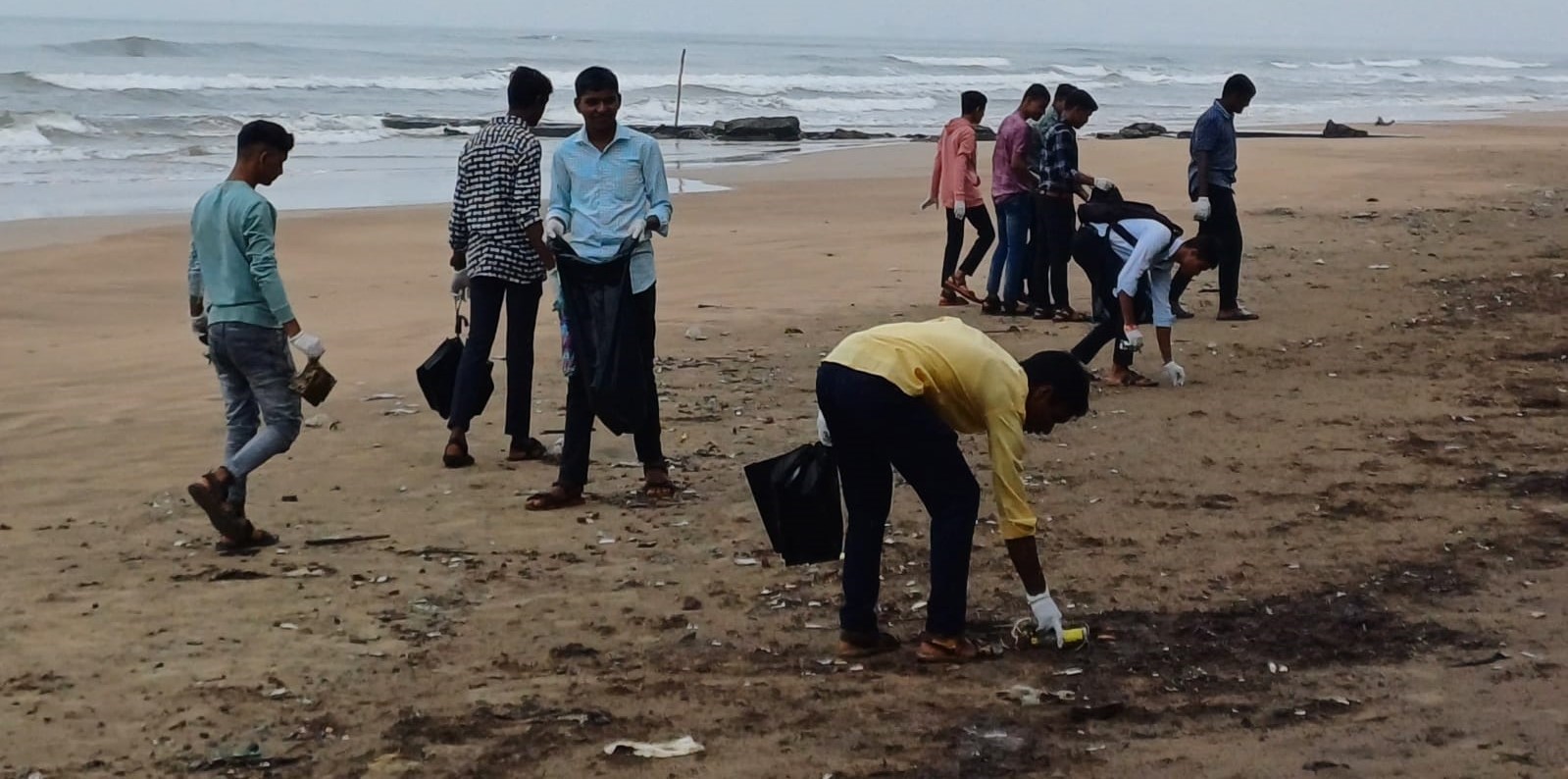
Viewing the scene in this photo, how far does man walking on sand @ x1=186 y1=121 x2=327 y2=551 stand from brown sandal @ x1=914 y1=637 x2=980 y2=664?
2437mm

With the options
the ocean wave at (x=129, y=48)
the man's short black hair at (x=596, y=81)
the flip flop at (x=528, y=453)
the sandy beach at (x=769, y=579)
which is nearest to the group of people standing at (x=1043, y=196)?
the sandy beach at (x=769, y=579)

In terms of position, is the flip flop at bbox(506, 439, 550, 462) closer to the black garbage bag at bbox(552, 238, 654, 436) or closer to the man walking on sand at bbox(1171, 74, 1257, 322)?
the black garbage bag at bbox(552, 238, 654, 436)

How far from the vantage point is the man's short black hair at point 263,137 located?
6.14 meters

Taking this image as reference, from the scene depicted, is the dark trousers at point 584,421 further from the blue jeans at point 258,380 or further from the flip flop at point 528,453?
the blue jeans at point 258,380

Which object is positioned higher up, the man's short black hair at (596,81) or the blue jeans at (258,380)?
the man's short black hair at (596,81)

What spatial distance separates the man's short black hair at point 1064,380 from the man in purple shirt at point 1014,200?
692 cm

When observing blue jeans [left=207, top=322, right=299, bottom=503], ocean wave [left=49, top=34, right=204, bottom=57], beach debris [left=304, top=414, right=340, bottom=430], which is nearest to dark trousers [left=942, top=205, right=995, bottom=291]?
beach debris [left=304, top=414, right=340, bottom=430]

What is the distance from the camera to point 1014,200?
38.6 ft

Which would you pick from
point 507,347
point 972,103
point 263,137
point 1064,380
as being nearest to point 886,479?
point 1064,380

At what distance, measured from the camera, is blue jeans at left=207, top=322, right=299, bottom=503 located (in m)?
6.25

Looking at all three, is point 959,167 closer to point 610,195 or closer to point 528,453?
point 528,453

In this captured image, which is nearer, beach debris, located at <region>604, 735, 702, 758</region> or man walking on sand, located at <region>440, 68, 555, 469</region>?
beach debris, located at <region>604, 735, 702, 758</region>

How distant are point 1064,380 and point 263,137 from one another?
3.04 meters

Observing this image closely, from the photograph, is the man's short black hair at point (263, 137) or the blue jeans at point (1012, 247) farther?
the blue jeans at point (1012, 247)
